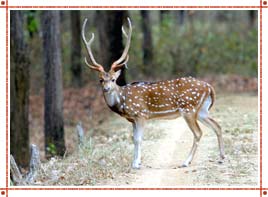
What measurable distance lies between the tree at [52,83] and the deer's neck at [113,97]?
3.92 m

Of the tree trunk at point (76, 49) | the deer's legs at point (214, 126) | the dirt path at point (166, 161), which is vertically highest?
the tree trunk at point (76, 49)

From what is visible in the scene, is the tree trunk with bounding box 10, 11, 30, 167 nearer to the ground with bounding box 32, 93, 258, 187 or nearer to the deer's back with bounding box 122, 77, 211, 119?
the ground with bounding box 32, 93, 258, 187

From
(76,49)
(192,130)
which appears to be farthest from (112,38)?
(192,130)

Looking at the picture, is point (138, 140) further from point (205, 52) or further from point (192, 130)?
point (205, 52)

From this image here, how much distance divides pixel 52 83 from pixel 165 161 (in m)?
4.05

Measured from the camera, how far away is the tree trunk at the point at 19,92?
13.4 meters

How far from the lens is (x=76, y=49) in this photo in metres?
22.3

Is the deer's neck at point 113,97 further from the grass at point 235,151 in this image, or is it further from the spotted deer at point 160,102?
the grass at point 235,151

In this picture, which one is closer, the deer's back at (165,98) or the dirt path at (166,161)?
the dirt path at (166,161)

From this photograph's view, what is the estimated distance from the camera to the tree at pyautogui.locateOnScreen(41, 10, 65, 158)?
13.4 metres

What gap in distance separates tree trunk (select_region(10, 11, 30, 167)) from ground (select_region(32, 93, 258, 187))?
153cm

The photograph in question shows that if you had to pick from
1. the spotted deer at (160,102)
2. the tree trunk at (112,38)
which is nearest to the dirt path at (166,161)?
the spotted deer at (160,102)

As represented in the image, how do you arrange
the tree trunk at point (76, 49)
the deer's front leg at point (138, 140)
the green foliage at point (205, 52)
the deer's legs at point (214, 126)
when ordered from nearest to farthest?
1. the deer's front leg at point (138, 140)
2. the deer's legs at point (214, 126)
3. the tree trunk at point (76, 49)
4. the green foliage at point (205, 52)

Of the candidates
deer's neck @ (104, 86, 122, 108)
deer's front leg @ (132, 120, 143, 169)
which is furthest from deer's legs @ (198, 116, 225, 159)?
deer's neck @ (104, 86, 122, 108)
